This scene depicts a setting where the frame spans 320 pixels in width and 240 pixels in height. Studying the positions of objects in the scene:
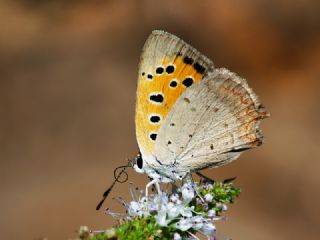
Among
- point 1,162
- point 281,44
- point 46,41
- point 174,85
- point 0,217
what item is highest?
point 46,41

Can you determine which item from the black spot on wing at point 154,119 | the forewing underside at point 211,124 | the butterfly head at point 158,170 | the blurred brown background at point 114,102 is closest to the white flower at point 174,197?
the butterfly head at point 158,170

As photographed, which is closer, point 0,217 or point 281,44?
point 0,217

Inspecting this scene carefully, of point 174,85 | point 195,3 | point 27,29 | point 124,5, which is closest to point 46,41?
point 27,29

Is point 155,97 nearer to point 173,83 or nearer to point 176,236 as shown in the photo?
point 173,83

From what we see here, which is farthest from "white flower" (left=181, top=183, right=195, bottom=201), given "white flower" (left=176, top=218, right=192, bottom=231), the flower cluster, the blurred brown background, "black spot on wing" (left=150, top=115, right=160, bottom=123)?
the blurred brown background

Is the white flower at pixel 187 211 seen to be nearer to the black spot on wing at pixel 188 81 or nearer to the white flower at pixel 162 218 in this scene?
the white flower at pixel 162 218

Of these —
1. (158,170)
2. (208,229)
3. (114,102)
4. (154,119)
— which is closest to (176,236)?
(208,229)

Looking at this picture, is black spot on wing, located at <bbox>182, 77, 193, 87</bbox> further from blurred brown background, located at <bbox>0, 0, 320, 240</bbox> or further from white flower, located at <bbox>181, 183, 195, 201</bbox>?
blurred brown background, located at <bbox>0, 0, 320, 240</bbox>

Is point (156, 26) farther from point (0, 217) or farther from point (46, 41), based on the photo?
point (0, 217)
